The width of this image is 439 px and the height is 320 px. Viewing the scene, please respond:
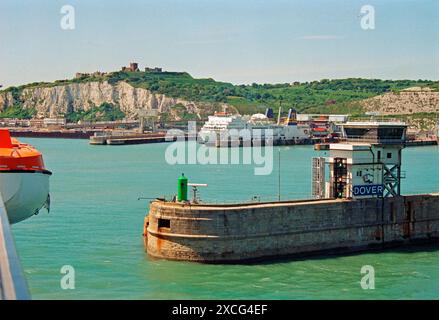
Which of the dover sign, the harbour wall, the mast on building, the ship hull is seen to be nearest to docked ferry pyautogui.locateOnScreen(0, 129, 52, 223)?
the ship hull

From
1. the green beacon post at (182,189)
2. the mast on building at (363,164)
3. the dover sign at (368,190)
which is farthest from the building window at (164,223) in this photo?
the dover sign at (368,190)

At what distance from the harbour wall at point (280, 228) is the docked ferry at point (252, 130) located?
105 m

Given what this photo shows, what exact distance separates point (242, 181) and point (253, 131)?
271 ft

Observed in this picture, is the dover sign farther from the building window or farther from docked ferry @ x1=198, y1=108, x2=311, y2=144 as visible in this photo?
docked ferry @ x1=198, y1=108, x2=311, y2=144

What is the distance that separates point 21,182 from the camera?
27547 millimetres

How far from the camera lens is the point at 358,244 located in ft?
117

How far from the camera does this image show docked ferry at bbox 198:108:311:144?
146 metres

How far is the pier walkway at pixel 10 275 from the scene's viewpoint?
41.4 ft

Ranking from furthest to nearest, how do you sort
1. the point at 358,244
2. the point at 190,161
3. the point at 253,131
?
the point at 253,131
the point at 190,161
the point at 358,244

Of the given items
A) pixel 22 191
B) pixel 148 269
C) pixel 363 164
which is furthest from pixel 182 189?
pixel 363 164

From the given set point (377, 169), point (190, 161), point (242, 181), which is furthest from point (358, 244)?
point (190, 161)

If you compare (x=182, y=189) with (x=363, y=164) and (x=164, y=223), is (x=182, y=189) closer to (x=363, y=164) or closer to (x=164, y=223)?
(x=164, y=223)

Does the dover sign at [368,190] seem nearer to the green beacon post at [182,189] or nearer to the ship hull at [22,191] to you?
the green beacon post at [182,189]
